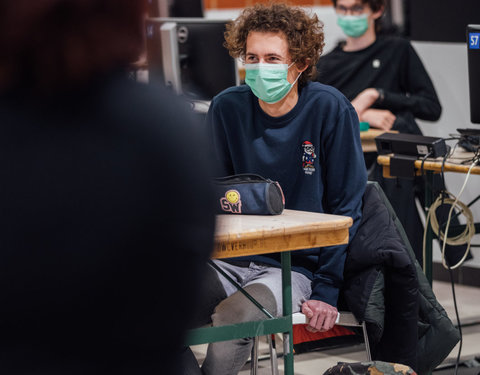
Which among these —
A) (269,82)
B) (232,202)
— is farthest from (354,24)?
(232,202)

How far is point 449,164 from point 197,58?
4.93 feet

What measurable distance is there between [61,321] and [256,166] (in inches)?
67.6

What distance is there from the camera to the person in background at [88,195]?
83 cm

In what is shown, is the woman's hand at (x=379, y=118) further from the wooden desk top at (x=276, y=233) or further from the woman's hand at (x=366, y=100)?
the wooden desk top at (x=276, y=233)

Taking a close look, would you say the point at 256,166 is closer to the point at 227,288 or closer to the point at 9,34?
the point at 227,288

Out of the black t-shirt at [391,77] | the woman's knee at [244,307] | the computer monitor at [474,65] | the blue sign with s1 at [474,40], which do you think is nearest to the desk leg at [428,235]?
the computer monitor at [474,65]

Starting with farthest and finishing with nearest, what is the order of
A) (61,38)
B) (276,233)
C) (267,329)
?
(267,329)
(276,233)
(61,38)

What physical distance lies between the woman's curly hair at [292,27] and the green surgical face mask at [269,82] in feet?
0.24

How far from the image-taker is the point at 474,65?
299cm

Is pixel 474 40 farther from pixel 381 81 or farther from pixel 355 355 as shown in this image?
pixel 355 355

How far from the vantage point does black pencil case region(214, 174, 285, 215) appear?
7.02ft

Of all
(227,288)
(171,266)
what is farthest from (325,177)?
(171,266)

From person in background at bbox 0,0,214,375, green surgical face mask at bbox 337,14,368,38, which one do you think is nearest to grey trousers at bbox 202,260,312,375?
person in background at bbox 0,0,214,375

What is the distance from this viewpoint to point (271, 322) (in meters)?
2.12
